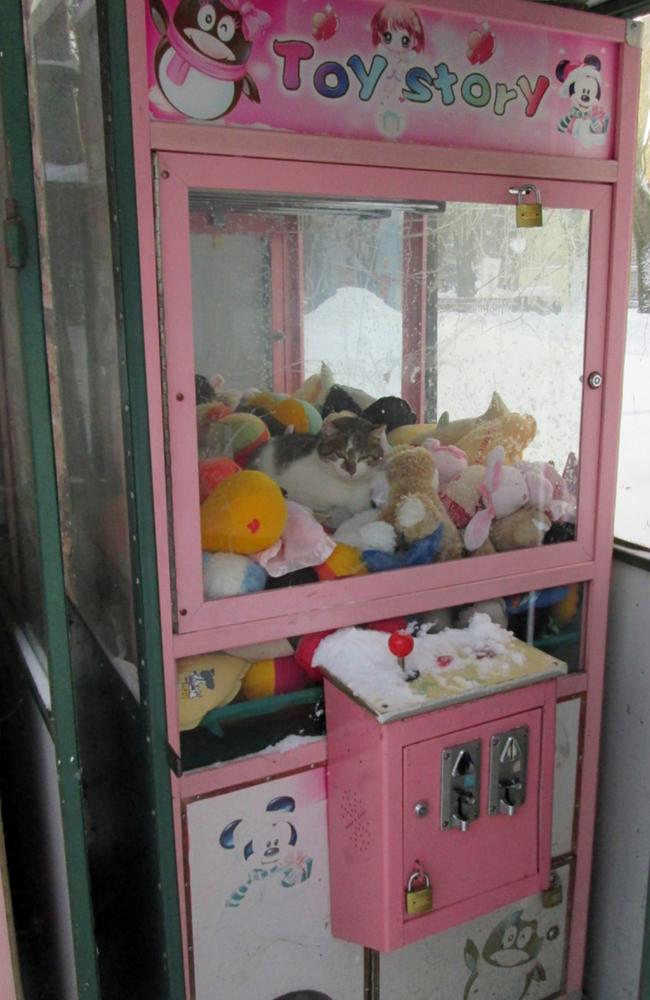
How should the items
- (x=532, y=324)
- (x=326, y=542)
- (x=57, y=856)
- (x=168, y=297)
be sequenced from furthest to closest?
(x=532, y=324)
(x=326, y=542)
(x=57, y=856)
(x=168, y=297)

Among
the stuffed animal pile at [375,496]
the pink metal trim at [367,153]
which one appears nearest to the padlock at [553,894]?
the stuffed animal pile at [375,496]

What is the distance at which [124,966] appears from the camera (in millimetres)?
2082

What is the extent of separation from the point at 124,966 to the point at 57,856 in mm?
599

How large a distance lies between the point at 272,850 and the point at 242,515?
690mm

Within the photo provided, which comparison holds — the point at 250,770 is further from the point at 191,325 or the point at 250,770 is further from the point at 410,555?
the point at 191,325

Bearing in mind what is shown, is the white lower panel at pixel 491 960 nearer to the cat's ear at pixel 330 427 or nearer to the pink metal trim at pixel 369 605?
the pink metal trim at pixel 369 605

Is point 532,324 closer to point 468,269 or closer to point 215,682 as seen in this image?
point 468,269

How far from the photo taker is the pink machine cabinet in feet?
5.08

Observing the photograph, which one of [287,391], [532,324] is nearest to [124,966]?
[287,391]

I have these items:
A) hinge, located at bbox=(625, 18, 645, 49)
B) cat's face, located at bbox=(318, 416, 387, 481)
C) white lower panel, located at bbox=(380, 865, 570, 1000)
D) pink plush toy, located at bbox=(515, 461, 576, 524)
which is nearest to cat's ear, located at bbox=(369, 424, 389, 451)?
cat's face, located at bbox=(318, 416, 387, 481)

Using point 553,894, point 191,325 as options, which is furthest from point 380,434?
point 553,894

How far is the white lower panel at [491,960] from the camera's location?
2025mm

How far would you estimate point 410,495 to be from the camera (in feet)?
6.09

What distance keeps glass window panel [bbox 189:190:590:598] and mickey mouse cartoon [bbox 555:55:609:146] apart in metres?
0.16
